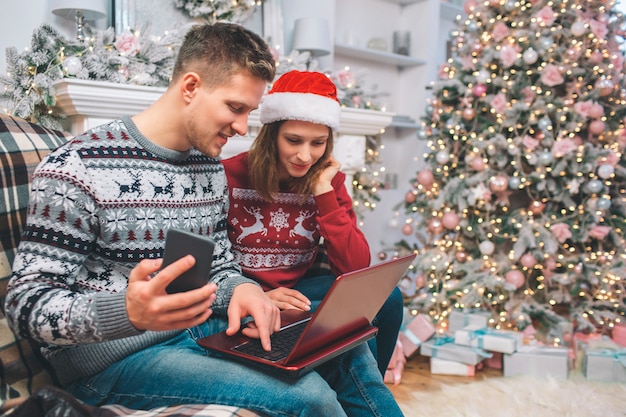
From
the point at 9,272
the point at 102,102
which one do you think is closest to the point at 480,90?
the point at 102,102

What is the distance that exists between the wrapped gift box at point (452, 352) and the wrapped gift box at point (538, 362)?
0.10m

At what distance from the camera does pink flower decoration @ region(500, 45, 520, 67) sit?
8.54 ft

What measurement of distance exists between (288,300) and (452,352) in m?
1.21

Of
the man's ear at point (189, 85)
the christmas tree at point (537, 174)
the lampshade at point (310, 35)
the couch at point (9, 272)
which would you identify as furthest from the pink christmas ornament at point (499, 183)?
the couch at point (9, 272)

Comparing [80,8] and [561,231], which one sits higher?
[80,8]

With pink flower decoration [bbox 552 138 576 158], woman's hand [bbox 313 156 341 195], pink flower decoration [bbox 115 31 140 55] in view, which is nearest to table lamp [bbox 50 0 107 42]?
pink flower decoration [bbox 115 31 140 55]

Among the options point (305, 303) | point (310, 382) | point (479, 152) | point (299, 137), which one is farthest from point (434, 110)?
point (310, 382)

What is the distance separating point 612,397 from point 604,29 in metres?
1.69

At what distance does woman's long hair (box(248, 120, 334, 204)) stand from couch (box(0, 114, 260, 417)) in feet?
→ 1.83

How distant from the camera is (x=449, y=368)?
2.29 meters

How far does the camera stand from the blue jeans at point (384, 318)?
58.2 inches

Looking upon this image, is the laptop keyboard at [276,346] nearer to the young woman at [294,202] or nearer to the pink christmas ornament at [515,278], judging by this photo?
the young woman at [294,202]

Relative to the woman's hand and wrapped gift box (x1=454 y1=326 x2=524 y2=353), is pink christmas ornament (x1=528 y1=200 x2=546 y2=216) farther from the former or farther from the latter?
the woman's hand

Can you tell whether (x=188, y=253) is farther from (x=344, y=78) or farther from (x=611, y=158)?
(x=611, y=158)
